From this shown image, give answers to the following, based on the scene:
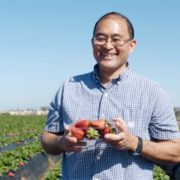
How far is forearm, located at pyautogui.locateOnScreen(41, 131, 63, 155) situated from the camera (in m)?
2.92

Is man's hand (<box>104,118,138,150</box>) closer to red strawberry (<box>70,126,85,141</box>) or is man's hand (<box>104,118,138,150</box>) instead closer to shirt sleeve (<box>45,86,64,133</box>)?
red strawberry (<box>70,126,85,141</box>)

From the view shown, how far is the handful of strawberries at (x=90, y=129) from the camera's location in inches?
107

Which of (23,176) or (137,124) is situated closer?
(137,124)

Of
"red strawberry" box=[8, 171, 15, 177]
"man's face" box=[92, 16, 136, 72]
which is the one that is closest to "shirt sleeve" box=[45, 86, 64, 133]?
"man's face" box=[92, 16, 136, 72]

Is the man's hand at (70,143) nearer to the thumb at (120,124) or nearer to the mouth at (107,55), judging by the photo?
the thumb at (120,124)

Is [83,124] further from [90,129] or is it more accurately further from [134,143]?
[134,143]

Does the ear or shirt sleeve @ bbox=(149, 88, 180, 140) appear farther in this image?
the ear

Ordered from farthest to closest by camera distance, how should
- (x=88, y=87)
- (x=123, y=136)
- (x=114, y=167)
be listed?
(x=88, y=87) → (x=114, y=167) → (x=123, y=136)

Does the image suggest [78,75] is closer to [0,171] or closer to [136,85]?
[136,85]

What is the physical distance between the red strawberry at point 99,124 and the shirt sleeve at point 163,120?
321mm

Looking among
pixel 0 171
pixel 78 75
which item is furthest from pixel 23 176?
pixel 78 75

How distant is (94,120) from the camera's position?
2891mm

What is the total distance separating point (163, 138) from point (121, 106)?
327 millimetres

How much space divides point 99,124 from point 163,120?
0.41 meters
